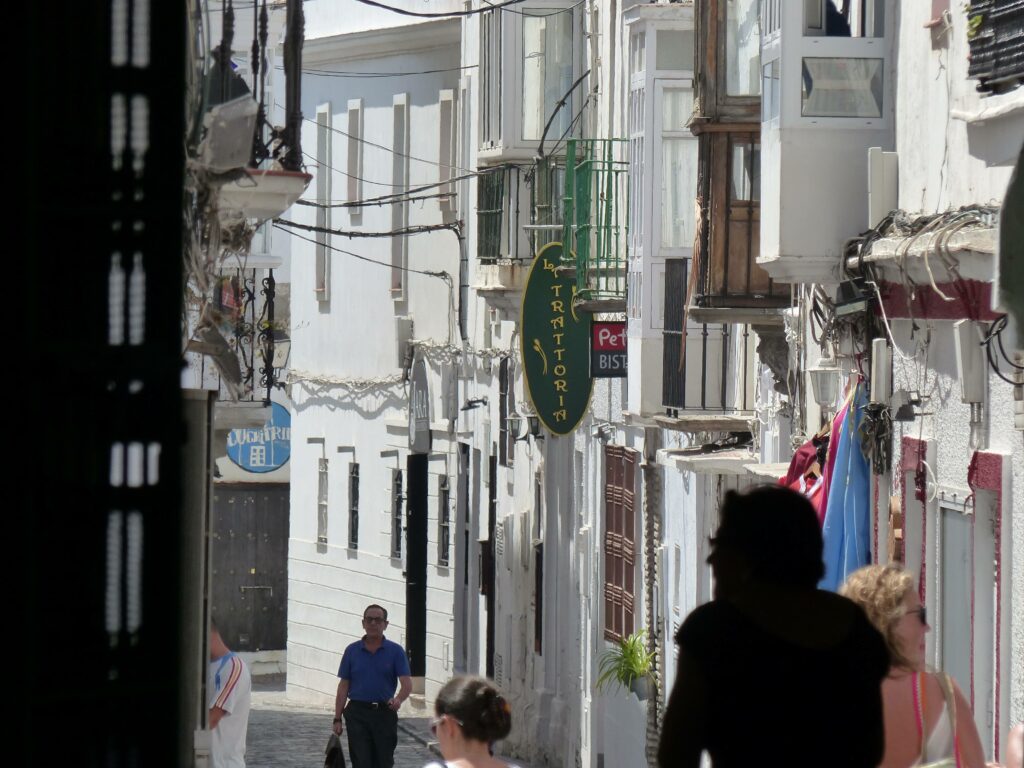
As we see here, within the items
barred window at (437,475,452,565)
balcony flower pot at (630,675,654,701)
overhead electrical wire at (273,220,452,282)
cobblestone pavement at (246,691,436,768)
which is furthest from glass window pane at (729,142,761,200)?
barred window at (437,475,452,565)

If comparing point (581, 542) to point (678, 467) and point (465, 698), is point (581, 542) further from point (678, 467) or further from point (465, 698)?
point (465, 698)

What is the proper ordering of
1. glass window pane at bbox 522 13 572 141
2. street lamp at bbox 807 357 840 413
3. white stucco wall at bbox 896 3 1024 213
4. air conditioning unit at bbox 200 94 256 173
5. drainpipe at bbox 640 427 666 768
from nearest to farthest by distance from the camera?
air conditioning unit at bbox 200 94 256 173
white stucco wall at bbox 896 3 1024 213
street lamp at bbox 807 357 840 413
drainpipe at bbox 640 427 666 768
glass window pane at bbox 522 13 572 141

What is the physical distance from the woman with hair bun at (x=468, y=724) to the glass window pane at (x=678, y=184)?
11.2 metres

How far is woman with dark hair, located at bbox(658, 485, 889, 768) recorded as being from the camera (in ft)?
14.8

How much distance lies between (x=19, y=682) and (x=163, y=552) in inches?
12.3

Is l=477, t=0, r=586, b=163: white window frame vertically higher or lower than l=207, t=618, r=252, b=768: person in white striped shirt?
higher

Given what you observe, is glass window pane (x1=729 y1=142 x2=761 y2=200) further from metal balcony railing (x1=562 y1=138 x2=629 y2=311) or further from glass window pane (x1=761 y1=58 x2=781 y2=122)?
metal balcony railing (x1=562 y1=138 x2=629 y2=311)

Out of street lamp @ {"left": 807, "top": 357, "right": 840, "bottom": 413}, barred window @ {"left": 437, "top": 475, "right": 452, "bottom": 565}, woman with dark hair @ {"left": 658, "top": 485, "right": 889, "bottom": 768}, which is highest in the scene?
street lamp @ {"left": 807, "top": 357, "right": 840, "bottom": 413}

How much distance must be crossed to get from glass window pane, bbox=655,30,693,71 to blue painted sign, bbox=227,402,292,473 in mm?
21461

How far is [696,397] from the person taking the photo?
1767 cm

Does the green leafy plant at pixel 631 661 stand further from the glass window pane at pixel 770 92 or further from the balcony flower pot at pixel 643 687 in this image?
the glass window pane at pixel 770 92

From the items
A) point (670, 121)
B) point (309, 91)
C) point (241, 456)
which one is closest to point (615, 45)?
point (670, 121)

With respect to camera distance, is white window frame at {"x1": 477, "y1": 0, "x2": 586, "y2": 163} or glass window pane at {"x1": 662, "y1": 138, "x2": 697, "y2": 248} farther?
white window frame at {"x1": 477, "y1": 0, "x2": 586, "y2": 163}

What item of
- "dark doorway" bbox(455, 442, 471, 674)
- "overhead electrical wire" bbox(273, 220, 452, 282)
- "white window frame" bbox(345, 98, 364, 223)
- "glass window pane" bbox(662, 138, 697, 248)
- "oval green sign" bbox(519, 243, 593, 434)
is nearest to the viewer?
"glass window pane" bbox(662, 138, 697, 248)
